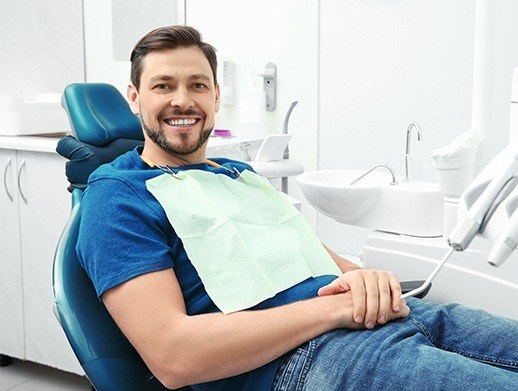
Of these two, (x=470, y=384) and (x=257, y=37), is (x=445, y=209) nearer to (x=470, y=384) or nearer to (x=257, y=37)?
(x=470, y=384)

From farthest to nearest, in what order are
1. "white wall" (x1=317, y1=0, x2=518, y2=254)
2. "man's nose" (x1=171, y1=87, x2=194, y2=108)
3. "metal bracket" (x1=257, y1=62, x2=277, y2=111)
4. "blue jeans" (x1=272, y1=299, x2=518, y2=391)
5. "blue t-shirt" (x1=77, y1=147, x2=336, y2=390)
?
"metal bracket" (x1=257, y1=62, x2=277, y2=111) < "white wall" (x1=317, y1=0, x2=518, y2=254) < "man's nose" (x1=171, y1=87, x2=194, y2=108) < "blue t-shirt" (x1=77, y1=147, x2=336, y2=390) < "blue jeans" (x1=272, y1=299, x2=518, y2=391)

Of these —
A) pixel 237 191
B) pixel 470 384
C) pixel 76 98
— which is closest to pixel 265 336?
pixel 470 384

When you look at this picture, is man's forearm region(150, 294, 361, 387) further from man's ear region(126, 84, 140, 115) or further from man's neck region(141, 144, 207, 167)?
man's ear region(126, 84, 140, 115)

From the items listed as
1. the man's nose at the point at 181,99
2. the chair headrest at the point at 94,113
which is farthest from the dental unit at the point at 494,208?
the chair headrest at the point at 94,113

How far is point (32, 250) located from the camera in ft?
8.25

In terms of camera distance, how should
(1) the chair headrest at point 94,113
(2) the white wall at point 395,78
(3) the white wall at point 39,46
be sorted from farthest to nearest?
(3) the white wall at point 39,46 < (2) the white wall at point 395,78 < (1) the chair headrest at point 94,113

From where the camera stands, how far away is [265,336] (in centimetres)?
117

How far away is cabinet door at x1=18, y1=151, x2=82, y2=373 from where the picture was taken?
243 centimetres

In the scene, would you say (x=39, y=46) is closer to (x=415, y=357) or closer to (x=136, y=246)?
(x=136, y=246)

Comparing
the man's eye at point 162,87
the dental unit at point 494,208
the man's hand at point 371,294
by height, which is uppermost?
the man's eye at point 162,87

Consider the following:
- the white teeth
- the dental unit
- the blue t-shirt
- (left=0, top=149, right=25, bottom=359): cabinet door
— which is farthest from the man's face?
(left=0, top=149, right=25, bottom=359): cabinet door

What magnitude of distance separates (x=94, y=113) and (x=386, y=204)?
74 centimetres

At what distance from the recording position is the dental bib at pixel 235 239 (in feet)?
4.28

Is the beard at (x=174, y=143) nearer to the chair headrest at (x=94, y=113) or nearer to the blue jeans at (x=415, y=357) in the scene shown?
the chair headrest at (x=94, y=113)
